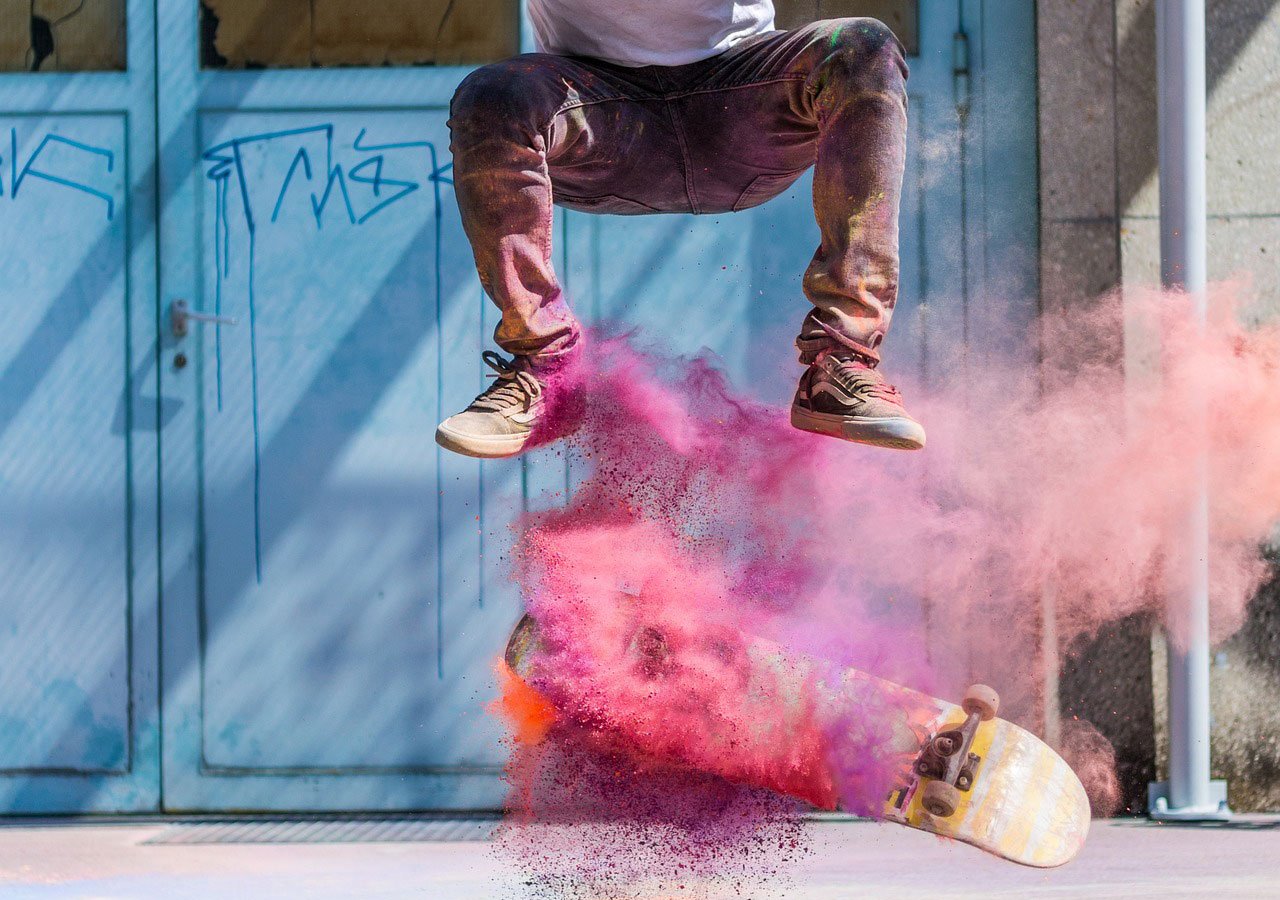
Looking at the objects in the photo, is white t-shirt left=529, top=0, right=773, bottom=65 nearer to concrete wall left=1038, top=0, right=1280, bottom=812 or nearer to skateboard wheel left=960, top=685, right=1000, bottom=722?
skateboard wheel left=960, top=685, right=1000, bottom=722

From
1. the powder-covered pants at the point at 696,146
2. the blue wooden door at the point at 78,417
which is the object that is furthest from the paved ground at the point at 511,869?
the powder-covered pants at the point at 696,146

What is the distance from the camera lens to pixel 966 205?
4.64 metres

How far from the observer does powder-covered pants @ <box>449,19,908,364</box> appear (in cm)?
247

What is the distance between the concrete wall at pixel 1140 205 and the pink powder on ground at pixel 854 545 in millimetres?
113

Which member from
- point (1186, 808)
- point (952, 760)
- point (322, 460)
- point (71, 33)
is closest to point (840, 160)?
point (952, 760)

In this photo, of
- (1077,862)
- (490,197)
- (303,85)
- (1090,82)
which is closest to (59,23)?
(303,85)

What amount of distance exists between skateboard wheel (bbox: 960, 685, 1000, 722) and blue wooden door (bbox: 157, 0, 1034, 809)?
5.56 ft

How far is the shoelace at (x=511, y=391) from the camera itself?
2.62 meters

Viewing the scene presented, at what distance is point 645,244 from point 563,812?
1935mm

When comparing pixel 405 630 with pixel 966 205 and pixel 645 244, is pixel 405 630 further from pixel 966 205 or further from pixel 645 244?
pixel 966 205

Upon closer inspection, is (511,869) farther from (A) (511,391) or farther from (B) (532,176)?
(B) (532,176)

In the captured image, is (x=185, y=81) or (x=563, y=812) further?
(x=185, y=81)

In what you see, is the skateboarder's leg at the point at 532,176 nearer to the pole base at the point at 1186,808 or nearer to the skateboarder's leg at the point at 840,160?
the skateboarder's leg at the point at 840,160

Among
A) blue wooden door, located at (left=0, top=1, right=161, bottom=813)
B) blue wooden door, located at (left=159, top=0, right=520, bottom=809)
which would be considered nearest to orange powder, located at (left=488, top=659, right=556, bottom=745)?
blue wooden door, located at (left=159, top=0, right=520, bottom=809)
